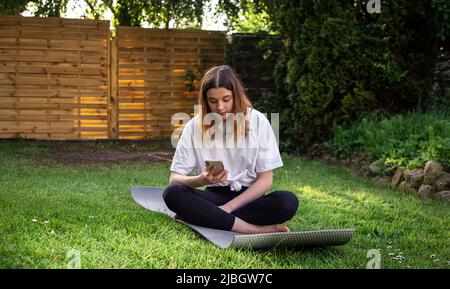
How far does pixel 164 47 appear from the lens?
10.9 meters

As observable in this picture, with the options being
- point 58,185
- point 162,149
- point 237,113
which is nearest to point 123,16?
point 162,149

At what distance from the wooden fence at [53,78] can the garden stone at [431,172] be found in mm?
6704

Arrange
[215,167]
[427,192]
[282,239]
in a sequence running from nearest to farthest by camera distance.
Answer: [282,239] → [215,167] → [427,192]

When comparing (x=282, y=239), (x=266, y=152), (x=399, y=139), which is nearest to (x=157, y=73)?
(x=399, y=139)

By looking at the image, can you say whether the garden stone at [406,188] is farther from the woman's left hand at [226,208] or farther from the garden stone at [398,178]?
the woman's left hand at [226,208]

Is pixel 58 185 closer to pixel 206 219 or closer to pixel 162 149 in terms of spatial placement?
pixel 206 219

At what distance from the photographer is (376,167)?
6.20m

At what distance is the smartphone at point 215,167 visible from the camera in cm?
336

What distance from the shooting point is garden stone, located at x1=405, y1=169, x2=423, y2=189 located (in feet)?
17.6

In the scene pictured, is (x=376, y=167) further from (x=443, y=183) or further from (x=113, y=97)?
(x=113, y=97)

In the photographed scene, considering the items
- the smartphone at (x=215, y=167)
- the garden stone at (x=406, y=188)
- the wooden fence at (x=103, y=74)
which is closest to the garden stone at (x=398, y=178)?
the garden stone at (x=406, y=188)

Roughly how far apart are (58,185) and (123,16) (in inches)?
262

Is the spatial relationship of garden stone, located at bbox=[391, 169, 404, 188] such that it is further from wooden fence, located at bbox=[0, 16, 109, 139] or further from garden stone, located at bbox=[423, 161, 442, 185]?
wooden fence, located at bbox=[0, 16, 109, 139]

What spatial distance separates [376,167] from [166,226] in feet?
10.5
